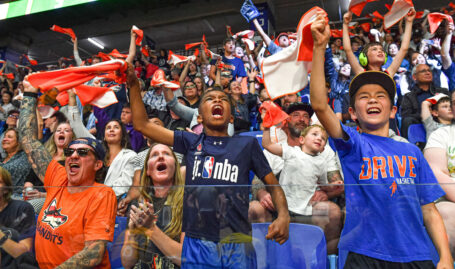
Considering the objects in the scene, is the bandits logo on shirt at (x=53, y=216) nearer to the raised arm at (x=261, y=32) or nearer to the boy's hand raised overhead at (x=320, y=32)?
the boy's hand raised overhead at (x=320, y=32)

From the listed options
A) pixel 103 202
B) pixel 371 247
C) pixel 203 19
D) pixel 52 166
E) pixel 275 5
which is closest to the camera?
pixel 371 247

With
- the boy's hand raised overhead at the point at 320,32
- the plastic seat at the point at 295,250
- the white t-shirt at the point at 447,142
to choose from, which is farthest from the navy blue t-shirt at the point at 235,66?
the plastic seat at the point at 295,250

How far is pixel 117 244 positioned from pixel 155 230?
0.67 ft

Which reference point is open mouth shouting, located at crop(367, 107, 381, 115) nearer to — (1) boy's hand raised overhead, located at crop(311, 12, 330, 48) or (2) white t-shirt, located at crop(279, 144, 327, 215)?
(1) boy's hand raised overhead, located at crop(311, 12, 330, 48)

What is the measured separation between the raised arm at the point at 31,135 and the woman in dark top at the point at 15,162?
75 cm

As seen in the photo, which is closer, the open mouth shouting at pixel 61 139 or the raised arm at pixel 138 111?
the raised arm at pixel 138 111

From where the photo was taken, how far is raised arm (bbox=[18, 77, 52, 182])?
2604 mm

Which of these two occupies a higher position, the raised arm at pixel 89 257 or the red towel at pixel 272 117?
the red towel at pixel 272 117

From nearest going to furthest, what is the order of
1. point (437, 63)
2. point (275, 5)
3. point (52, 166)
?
point (52, 166)
point (437, 63)
point (275, 5)

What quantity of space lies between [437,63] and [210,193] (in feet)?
18.8

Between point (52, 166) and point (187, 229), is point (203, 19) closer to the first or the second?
point (52, 166)

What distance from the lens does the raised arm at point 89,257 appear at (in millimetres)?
1661

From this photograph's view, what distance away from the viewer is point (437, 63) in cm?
584

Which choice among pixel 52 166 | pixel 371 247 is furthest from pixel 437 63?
pixel 52 166
